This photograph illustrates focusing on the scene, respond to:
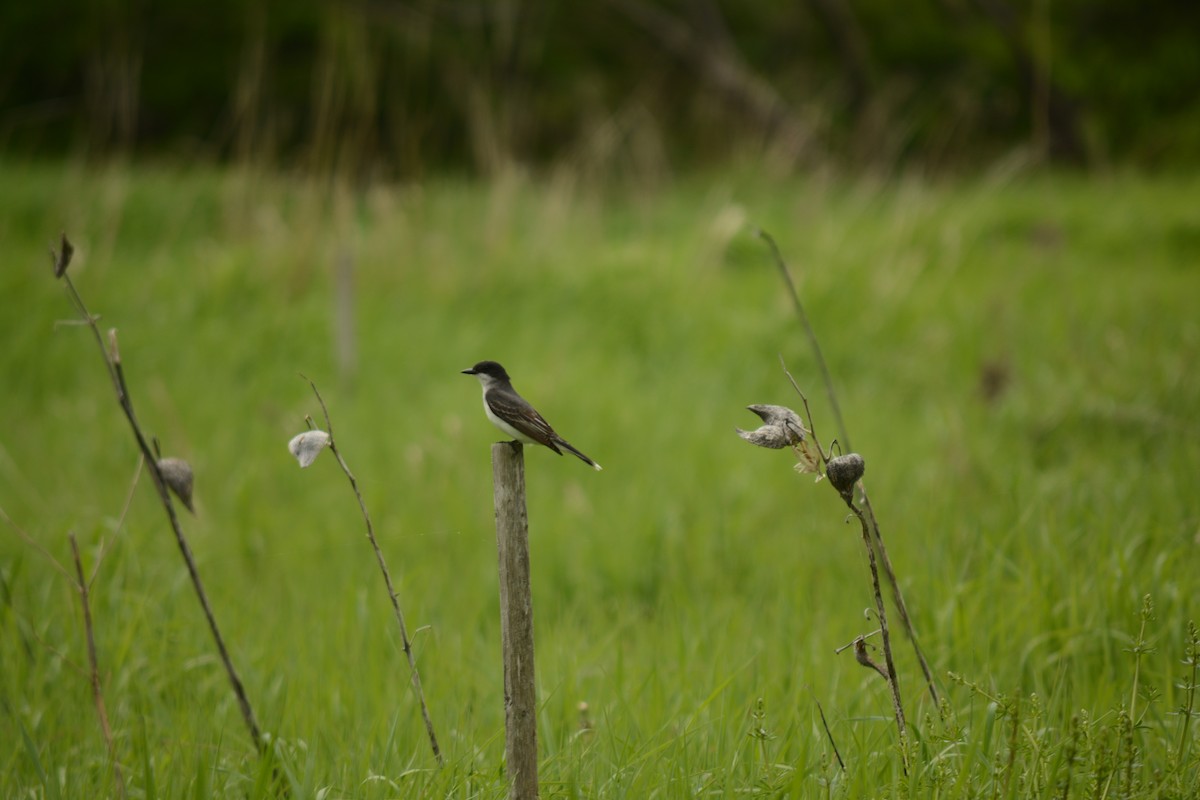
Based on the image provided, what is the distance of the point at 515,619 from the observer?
1652 mm

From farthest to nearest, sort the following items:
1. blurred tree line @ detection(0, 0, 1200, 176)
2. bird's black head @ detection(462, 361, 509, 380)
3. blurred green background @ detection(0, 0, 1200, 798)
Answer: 1. blurred tree line @ detection(0, 0, 1200, 176)
2. blurred green background @ detection(0, 0, 1200, 798)
3. bird's black head @ detection(462, 361, 509, 380)

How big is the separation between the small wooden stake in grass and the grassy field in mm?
227

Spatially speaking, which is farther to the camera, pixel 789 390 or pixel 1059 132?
pixel 1059 132

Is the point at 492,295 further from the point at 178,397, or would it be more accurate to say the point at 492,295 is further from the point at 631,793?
the point at 631,793

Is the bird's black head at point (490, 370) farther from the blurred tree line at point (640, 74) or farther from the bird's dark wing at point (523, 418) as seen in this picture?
the blurred tree line at point (640, 74)

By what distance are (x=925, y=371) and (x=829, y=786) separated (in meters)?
4.21

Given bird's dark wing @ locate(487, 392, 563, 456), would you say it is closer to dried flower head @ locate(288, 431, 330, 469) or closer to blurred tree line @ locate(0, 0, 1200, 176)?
dried flower head @ locate(288, 431, 330, 469)

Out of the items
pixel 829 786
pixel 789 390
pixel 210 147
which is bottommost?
pixel 210 147

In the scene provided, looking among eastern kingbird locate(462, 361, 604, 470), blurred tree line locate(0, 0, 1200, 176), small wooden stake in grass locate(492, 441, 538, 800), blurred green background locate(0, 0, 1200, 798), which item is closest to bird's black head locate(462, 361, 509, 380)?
eastern kingbird locate(462, 361, 604, 470)

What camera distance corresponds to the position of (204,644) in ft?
9.18

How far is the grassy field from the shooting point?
2.05 m

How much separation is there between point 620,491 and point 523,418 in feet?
8.29

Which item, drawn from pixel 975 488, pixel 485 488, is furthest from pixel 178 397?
pixel 975 488

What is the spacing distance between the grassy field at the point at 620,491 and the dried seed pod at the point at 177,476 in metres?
0.53
